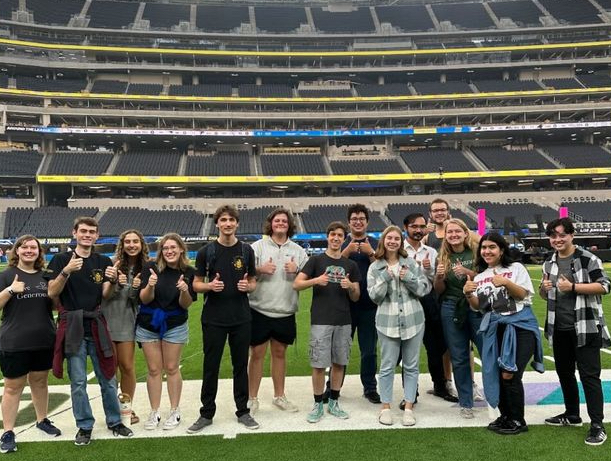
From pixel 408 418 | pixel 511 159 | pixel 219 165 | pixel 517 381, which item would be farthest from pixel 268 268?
pixel 511 159

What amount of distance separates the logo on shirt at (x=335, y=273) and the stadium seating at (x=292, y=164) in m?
37.3

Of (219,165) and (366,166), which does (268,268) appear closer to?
(219,165)

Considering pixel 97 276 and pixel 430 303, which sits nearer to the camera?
pixel 97 276

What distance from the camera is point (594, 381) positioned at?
13.0 ft

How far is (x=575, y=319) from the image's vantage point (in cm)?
401

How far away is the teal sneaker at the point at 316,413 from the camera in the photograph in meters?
4.50

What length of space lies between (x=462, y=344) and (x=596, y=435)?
1.35 metres

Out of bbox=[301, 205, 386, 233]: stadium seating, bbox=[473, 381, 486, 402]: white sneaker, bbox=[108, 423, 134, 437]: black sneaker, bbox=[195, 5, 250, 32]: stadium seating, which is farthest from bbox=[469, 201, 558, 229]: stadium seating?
bbox=[195, 5, 250, 32]: stadium seating

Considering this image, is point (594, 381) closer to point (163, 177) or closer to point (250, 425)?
point (250, 425)

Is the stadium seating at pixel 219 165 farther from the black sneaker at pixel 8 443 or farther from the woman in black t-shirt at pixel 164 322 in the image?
the black sneaker at pixel 8 443

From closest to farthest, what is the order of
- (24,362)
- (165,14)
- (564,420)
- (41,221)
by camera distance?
(24,362)
(564,420)
(41,221)
(165,14)

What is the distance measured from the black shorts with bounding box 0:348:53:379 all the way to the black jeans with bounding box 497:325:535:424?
444 centimetres

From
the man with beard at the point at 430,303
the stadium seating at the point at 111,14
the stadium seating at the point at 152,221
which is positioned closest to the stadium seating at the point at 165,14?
the stadium seating at the point at 111,14

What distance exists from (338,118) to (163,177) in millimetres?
18636
